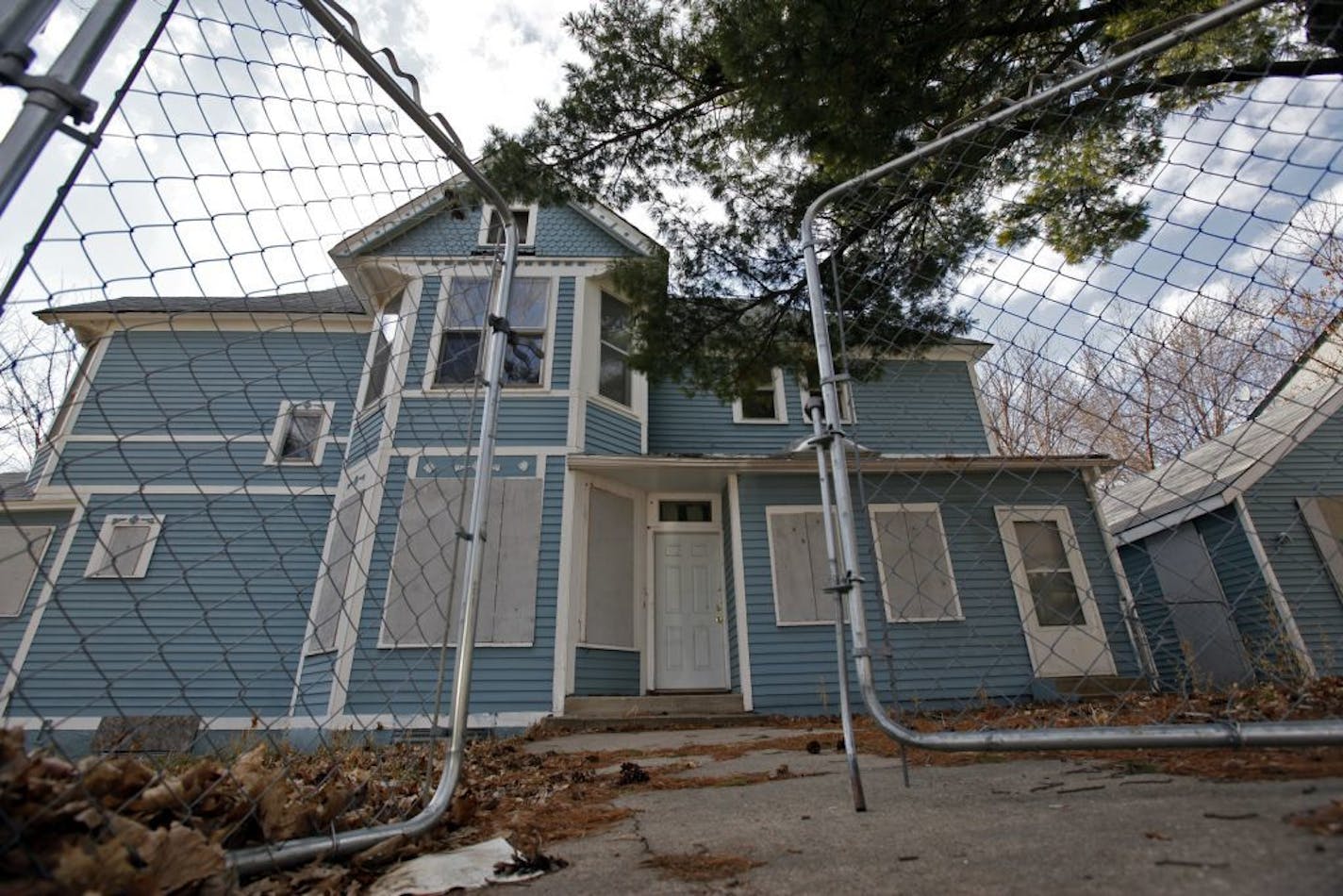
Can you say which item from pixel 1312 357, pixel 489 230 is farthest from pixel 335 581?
pixel 1312 357

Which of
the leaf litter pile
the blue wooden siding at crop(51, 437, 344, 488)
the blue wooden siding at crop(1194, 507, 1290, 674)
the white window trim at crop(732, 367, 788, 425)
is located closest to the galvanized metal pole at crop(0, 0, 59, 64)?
the leaf litter pile

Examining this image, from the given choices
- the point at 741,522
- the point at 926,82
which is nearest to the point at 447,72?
the point at 926,82

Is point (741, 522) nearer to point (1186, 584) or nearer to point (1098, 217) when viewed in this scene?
point (1098, 217)

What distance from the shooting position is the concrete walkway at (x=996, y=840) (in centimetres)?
88

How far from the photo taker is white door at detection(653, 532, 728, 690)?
6992 millimetres

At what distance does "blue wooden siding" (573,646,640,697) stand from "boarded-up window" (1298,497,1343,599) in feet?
28.0

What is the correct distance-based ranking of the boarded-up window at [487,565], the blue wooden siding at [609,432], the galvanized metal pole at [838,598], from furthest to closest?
the blue wooden siding at [609,432]
the boarded-up window at [487,565]
the galvanized metal pole at [838,598]

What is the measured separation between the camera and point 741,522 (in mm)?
7371

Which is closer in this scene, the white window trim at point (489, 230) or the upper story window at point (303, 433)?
the white window trim at point (489, 230)

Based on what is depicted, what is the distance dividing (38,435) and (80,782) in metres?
0.99

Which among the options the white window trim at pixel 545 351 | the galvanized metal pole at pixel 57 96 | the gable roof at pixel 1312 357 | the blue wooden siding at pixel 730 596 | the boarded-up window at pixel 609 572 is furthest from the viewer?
the white window trim at pixel 545 351

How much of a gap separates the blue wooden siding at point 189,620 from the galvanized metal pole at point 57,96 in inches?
270

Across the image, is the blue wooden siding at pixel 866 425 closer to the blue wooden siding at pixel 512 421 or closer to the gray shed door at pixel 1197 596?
the blue wooden siding at pixel 512 421

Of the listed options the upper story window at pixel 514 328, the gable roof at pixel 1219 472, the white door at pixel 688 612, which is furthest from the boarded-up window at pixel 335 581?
the gable roof at pixel 1219 472
